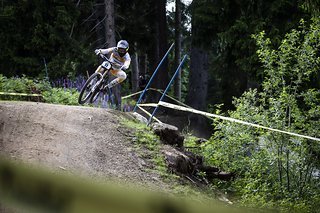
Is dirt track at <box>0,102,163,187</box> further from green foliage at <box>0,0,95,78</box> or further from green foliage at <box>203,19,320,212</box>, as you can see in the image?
green foliage at <box>0,0,95,78</box>

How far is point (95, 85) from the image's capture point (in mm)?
10188

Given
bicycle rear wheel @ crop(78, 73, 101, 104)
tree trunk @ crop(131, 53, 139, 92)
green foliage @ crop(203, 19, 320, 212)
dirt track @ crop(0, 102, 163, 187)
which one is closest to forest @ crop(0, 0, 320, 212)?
green foliage @ crop(203, 19, 320, 212)

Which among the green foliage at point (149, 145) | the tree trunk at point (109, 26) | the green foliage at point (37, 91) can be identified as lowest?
the green foliage at point (149, 145)

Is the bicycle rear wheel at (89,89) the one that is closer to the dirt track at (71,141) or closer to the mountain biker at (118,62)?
the mountain biker at (118,62)

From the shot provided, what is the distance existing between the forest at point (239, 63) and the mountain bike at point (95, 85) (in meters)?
2.42

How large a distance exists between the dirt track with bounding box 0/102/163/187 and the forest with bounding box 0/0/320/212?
1.71 m

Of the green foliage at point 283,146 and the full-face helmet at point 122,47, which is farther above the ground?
the full-face helmet at point 122,47

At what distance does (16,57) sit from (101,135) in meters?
9.66

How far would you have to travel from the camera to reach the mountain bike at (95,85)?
10.2 meters

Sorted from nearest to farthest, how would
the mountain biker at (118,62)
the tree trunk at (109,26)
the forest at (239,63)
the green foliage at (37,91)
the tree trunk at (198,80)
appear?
the forest at (239,63)
the mountain biker at (118,62)
the green foliage at (37,91)
the tree trunk at (109,26)
the tree trunk at (198,80)

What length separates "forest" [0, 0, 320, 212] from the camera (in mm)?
6613

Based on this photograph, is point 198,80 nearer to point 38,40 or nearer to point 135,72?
point 38,40

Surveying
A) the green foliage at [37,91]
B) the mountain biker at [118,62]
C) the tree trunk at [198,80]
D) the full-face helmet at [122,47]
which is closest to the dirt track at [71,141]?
the mountain biker at [118,62]

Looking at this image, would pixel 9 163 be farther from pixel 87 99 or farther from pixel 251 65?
pixel 251 65
